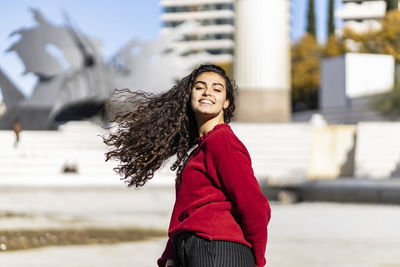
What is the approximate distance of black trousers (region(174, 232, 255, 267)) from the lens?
2.37m

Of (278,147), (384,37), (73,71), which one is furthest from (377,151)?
(384,37)

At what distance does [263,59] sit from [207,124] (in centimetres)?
2377

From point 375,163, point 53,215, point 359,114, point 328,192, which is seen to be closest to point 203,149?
point 53,215

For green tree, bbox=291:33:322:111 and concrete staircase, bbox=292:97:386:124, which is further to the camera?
green tree, bbox=291:33:322:111

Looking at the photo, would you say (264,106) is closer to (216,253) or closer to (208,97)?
(208,97)

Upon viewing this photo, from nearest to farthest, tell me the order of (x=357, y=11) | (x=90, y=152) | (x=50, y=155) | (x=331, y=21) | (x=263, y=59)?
(x=50, y=155)
(x=90, y=152)
(x=263, y=59)
(x=331, y=21)
(x=357, y=11)

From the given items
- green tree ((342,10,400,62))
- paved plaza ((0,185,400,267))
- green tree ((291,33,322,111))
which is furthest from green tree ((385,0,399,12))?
paved plaza ((0,185,400,267))

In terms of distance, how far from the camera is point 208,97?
102 inches

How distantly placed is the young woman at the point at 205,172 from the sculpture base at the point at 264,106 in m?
22.8

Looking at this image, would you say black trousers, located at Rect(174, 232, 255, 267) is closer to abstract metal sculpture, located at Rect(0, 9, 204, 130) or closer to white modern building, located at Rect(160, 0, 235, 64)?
abstract metal sculpture, located at Rect(0, 9, 204, 130)

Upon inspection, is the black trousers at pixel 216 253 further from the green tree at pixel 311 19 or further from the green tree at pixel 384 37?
the green tree at pixel 311 19

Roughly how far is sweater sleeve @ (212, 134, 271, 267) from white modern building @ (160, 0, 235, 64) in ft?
332

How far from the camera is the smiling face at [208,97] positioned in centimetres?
260

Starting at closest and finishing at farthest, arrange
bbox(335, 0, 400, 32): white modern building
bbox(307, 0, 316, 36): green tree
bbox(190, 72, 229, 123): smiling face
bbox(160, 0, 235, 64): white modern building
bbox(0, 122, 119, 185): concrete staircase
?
1. bbox(190, 72, 229, 123): smiling face
2. bbox(0, 122, 119, 185): concrete staircase
3. bbox(307, 0, 316, 36): green tree
4. bbox(335, 0, 400, 32): white modern building
5. bbox(160, 0, 235, 64): white modern building
